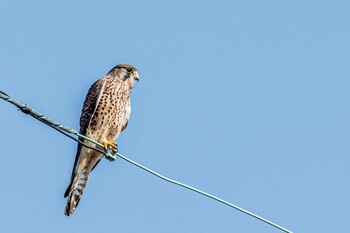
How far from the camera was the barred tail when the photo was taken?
24.3 ft

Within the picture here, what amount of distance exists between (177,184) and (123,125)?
3.14 metres

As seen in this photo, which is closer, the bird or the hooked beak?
the bird

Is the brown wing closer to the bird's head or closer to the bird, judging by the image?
Result: the bird

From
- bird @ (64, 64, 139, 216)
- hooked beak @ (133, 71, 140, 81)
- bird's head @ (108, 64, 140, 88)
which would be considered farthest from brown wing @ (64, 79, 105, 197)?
hooked beak @ (133, 71, 140, 81)

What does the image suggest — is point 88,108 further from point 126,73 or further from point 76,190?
point 76,190

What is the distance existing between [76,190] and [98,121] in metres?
0.76

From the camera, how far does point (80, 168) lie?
7.79m

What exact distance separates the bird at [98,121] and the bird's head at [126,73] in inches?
2.6

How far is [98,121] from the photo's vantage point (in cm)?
761

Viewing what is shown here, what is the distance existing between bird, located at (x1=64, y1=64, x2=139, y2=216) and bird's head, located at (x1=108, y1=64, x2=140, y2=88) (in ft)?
0.22

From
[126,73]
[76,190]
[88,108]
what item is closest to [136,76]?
[126,73]

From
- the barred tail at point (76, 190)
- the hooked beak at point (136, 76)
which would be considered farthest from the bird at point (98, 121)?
the hooked beak at point (136, 76)

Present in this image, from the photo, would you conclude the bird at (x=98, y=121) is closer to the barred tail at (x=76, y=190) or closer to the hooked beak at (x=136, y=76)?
the barred tail at (x=76, y=190)

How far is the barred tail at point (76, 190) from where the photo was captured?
24.3 ft
